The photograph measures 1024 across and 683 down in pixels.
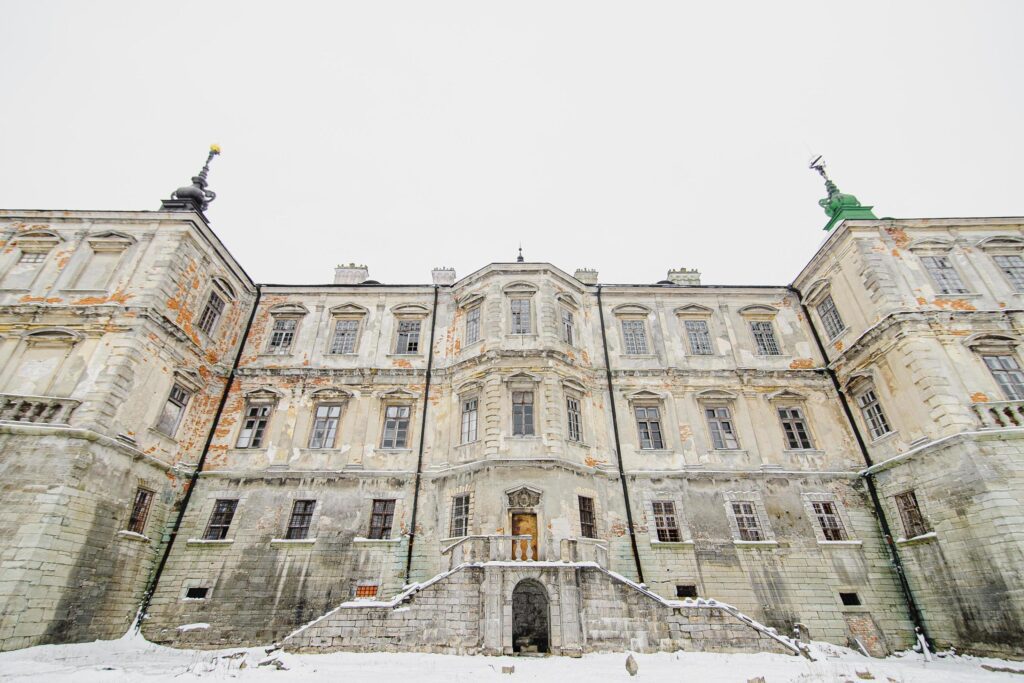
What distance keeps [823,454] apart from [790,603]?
19.2ft

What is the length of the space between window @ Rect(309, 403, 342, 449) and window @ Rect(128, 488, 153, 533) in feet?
17.2

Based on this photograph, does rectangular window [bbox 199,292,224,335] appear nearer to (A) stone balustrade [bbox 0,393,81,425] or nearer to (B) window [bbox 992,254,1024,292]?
(A) stone balustrade [bbox 0,393,81,425]

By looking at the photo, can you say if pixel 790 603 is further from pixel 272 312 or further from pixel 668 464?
pixel 272 312

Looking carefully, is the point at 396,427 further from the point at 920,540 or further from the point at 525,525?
the point at 920,540

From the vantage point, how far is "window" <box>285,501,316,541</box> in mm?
17422

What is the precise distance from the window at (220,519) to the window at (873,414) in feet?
77.2

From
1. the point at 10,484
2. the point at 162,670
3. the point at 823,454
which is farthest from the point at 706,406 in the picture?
the point at 10,484

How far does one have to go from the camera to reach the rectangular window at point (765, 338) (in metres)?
21.6

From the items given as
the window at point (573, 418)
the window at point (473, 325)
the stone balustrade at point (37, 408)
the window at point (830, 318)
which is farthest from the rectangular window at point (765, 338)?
the stone balustrade at point (37, 408)

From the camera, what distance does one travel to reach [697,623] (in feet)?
41.5

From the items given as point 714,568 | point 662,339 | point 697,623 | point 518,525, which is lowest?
point 697,623

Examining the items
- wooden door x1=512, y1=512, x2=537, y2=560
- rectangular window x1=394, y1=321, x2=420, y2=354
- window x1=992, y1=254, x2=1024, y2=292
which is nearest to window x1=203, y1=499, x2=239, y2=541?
rectangular window x1=394, y1=321, x2=420, y2=354

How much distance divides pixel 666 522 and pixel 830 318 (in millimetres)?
11405

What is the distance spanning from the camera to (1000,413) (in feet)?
49.0
